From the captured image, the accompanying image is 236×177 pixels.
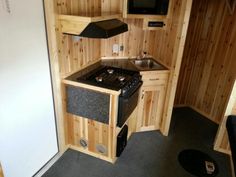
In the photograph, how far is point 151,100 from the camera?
281 cm

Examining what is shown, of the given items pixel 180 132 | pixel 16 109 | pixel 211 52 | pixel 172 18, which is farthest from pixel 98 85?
pixel 211 52

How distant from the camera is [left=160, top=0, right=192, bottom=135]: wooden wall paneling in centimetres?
232

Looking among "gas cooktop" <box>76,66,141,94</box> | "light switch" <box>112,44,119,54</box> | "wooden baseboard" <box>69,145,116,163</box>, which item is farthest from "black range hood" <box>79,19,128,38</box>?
"wooden baseboard" <box>69,145,116,163</box>

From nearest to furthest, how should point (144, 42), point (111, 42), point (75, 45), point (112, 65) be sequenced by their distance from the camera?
point (75, 45), point (112, 65), point (111, 42), point (144, 42)

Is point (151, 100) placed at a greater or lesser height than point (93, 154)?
greater

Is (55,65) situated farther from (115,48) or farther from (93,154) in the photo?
(93,154)

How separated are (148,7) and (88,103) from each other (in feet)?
4.60

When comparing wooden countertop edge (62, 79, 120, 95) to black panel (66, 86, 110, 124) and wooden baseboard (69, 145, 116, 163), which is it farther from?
wooden baseboard (69, 145, 116, 163)

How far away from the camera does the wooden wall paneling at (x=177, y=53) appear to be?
91.5 inches

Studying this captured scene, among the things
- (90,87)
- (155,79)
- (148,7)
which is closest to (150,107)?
(155,79)

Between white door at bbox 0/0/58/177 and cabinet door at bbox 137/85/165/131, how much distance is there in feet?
4.01

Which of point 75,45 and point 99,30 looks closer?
point 99,30

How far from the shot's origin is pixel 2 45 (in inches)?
62.1

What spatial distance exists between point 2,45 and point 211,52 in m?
3.08
